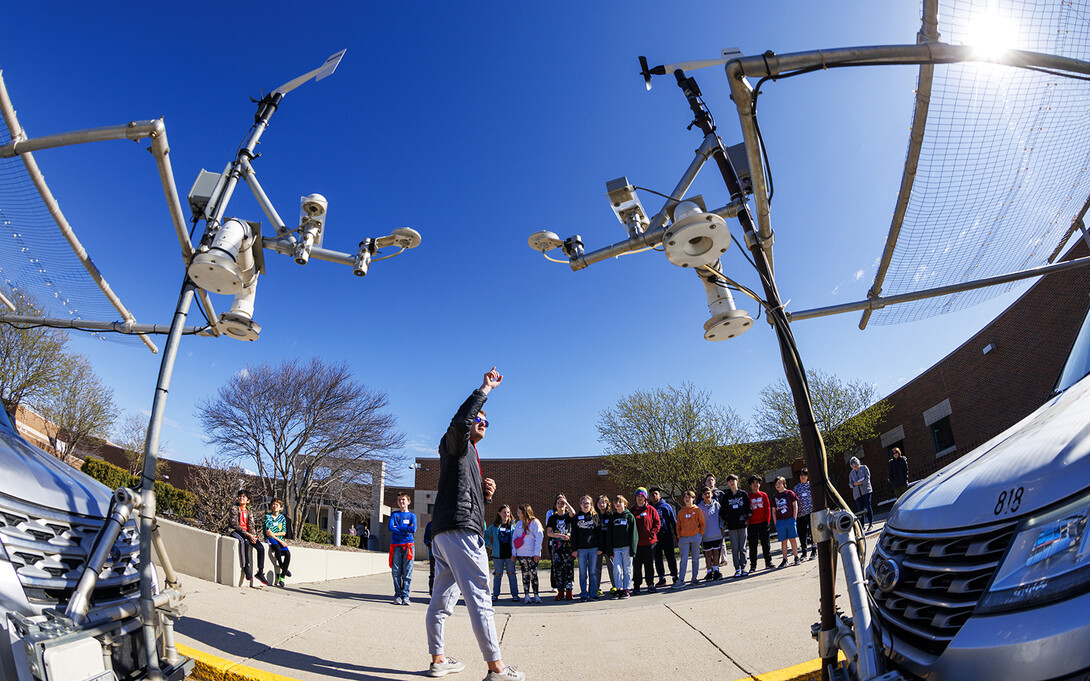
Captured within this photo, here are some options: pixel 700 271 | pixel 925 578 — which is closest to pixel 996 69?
pixel 700 271

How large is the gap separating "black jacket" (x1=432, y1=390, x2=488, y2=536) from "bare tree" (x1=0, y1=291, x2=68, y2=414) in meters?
21.8

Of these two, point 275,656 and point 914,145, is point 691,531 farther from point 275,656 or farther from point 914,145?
point 914,145

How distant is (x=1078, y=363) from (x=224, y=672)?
5903 millimetres

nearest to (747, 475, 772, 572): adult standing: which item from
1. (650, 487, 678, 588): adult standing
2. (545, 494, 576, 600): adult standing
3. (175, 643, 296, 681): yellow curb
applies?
(650, 487, 678, 588): adult standing

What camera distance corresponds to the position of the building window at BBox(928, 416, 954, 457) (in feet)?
70.8

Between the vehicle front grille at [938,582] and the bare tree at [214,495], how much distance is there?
46.4 feet

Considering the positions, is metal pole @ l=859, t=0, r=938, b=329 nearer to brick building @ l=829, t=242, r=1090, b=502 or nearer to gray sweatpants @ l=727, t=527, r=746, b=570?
gray sweatpants @ l=727, t=527, r=746, b=570

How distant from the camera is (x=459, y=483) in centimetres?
398

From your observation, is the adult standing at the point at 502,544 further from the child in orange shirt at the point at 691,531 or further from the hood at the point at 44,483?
the hood at the point at 44,483

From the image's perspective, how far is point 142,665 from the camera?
2574 millimetres

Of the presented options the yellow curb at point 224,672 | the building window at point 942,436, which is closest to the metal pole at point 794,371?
the yellow curb at point 224,672

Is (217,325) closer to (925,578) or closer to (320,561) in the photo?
(925,578)

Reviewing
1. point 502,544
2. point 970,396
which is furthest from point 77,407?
point 970,396

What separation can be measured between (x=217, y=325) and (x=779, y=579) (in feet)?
25.6
